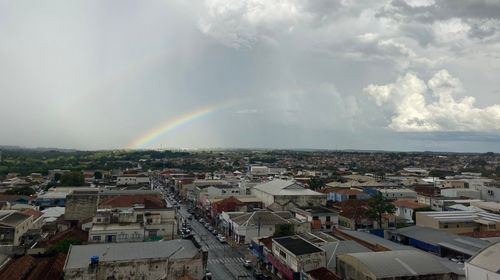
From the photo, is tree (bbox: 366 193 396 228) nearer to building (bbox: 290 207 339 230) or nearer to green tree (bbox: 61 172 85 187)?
building (bbox: 290 207 339 230)

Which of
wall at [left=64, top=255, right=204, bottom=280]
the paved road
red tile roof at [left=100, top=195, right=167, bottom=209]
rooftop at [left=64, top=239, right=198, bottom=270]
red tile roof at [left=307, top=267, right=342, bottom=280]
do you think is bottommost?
the paved road

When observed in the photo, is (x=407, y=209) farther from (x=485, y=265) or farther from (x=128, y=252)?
(x=128, y=252)

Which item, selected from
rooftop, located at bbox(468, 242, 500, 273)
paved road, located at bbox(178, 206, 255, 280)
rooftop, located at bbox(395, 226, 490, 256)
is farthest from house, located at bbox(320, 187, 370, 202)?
rooftop, located at bbox(468, 242, 500, 273)

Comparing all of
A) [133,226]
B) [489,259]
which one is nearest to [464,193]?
[489,259]

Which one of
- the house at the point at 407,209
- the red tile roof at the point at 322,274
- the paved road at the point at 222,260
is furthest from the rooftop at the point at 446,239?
the paved road at the point at 222,260

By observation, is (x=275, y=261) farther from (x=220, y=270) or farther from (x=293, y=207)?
(x=293, y=207)

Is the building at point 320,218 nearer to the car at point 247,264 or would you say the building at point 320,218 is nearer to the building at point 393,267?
the car at point 247,264

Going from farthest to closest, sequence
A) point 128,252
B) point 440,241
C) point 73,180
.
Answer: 1. point 73,180
2. point 440,241
3. point 128,252
